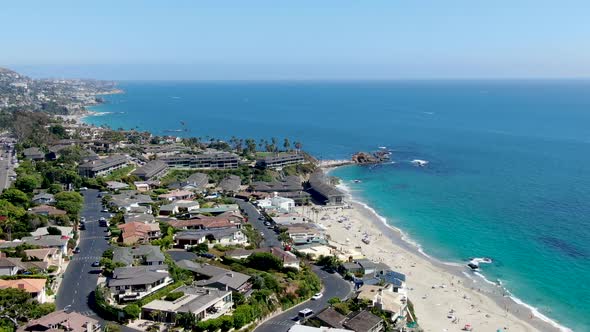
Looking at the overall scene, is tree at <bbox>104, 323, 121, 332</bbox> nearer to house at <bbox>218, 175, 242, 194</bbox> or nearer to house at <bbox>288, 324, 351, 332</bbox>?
house at <bbox>288, 324, 351, 332</bbox>

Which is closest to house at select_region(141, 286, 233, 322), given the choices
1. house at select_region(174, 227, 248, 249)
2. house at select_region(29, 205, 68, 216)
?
house at select_region(174, 227, 248, 249)

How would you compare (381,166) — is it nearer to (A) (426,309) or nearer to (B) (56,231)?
(A) (426,309)

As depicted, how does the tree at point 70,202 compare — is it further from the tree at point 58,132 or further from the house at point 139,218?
the tree at point 58,132

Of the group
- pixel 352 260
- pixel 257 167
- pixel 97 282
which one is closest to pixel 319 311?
pixel 352 260

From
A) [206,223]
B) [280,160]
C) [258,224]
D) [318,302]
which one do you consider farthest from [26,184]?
Answer: [280,160]

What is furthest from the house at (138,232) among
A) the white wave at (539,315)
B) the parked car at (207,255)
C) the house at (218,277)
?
the white wave at (539,315)

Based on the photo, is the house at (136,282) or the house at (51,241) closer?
the house at (136,282)
